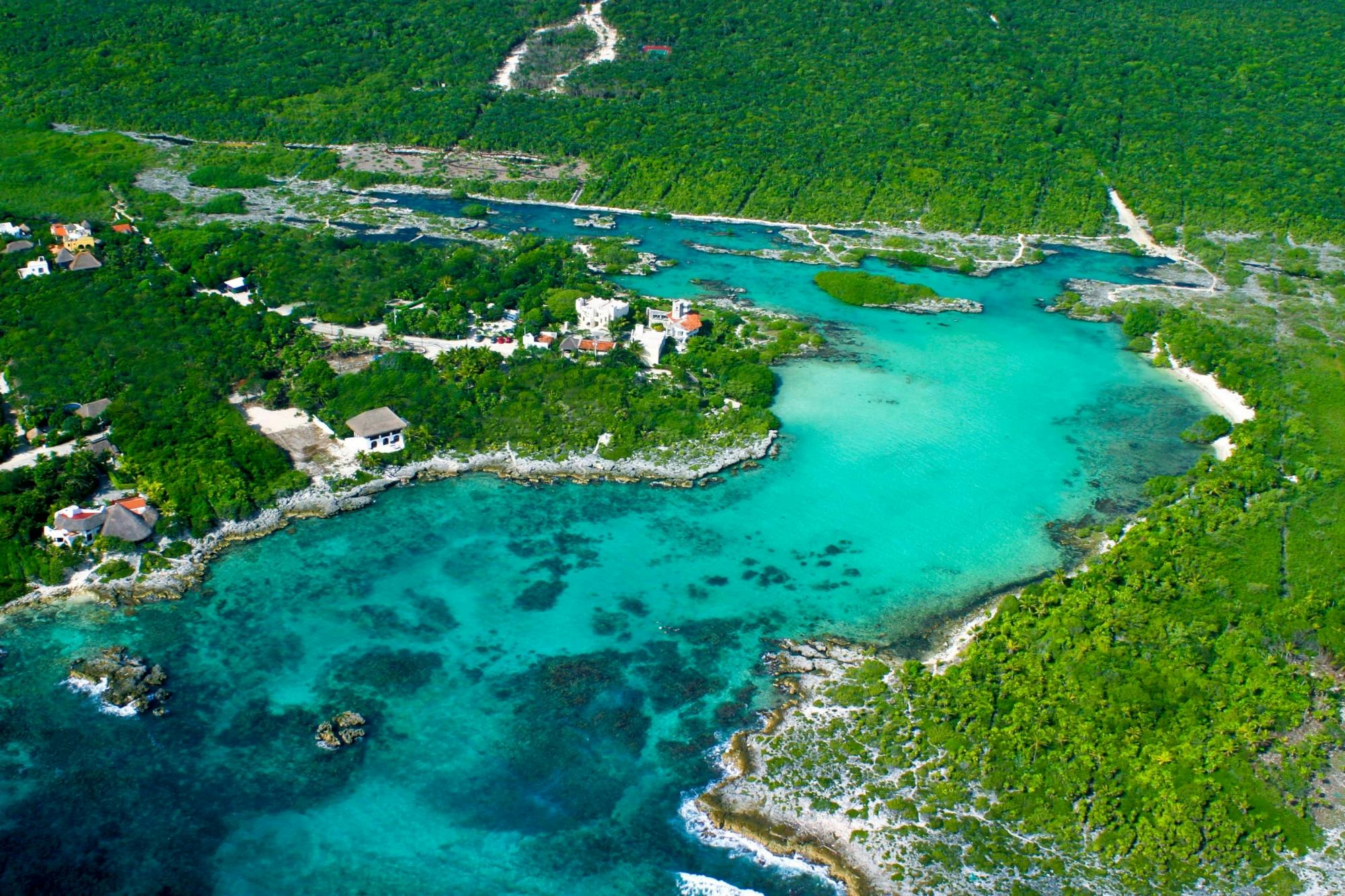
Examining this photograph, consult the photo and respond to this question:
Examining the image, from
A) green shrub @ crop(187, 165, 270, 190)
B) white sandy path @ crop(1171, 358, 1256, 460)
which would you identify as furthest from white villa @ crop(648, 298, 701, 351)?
green shrub @ crop(187, 165, 270, 190)

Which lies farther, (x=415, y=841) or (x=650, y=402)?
(x=650, y=402)

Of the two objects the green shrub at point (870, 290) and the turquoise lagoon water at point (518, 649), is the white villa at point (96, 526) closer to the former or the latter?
the turquoise lagoon water at point (518, 649)

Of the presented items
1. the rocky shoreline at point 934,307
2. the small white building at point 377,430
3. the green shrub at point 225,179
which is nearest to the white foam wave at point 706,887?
the small white building at point 377,430

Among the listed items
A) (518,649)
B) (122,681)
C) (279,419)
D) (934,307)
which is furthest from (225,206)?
(518,649)

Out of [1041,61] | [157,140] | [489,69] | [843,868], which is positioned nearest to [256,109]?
[157,140]

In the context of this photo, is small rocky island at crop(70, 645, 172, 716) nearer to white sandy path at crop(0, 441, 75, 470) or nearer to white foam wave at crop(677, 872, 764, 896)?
white sandy path at crop(0, 441, 75, 470)

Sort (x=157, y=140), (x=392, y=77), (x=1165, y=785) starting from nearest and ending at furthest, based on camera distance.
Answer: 1. (x=1165, y=785)
2. (x=157, y=140)
3. (x=392, y=77)

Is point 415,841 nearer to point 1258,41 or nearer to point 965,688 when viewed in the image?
point 965,688
